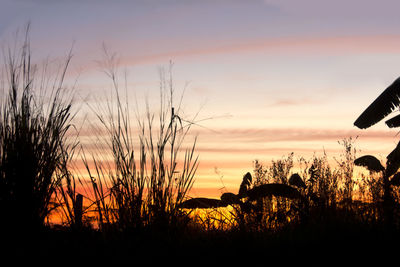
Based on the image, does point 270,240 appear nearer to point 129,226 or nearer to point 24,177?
point 129,226

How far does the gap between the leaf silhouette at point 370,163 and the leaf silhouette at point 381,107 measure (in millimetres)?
471

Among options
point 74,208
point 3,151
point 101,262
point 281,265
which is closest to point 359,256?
point 281,265

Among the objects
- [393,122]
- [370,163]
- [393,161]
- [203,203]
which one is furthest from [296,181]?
[393,122]

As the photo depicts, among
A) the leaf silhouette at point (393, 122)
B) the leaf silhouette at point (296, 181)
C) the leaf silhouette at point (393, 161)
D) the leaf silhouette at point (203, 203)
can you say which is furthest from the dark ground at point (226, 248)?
the leaf silhouette at point (393, 122)

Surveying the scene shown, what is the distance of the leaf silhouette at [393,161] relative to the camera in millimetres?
6375

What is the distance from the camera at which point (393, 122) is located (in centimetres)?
721

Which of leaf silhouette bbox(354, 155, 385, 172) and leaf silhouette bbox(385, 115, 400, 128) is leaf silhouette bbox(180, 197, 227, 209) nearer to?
leaf silhouette bbox(354, 155, 385, 172)

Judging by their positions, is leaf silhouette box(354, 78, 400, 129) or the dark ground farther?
leaf silhouette box(354, 78, 400, 129)

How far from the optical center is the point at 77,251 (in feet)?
Answer: 10.8

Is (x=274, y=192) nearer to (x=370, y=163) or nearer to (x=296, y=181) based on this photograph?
(x=296, y=181)

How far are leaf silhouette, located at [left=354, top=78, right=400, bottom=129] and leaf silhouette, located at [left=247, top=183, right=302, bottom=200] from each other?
243 centimetres

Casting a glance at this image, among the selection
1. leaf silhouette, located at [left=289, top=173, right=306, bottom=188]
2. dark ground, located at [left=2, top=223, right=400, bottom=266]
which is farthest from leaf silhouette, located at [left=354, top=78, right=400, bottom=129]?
dark ground, located at [left=2, top=223, right=400, bottom=266]

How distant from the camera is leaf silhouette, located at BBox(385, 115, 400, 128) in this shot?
282 inches

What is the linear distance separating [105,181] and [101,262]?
3.88ft
